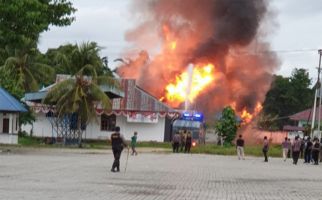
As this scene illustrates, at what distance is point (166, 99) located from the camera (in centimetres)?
6606

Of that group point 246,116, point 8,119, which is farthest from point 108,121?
point 246,116

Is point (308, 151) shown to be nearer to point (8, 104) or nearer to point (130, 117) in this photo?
point (8, 104)

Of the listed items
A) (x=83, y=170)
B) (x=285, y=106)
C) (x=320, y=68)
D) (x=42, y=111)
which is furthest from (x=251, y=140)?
(x=83, y=170)

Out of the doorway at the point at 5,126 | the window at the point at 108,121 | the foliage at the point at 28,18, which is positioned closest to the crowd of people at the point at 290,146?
the foliage at the point at 28,18

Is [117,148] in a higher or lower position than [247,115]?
lower

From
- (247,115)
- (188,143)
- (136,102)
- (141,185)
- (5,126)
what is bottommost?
(141,185)

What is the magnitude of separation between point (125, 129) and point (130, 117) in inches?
62.7

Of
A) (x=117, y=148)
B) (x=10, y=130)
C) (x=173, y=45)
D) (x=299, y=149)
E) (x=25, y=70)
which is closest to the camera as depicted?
(x=117, y=148)

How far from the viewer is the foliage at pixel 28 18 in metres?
29.9

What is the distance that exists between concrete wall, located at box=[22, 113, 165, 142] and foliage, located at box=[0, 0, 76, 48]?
26.1 metres

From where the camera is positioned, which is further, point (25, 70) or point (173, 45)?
point (173, 45)

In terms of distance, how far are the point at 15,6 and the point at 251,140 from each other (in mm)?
40488

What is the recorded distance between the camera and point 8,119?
157ft

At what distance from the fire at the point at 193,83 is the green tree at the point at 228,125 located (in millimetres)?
8676
